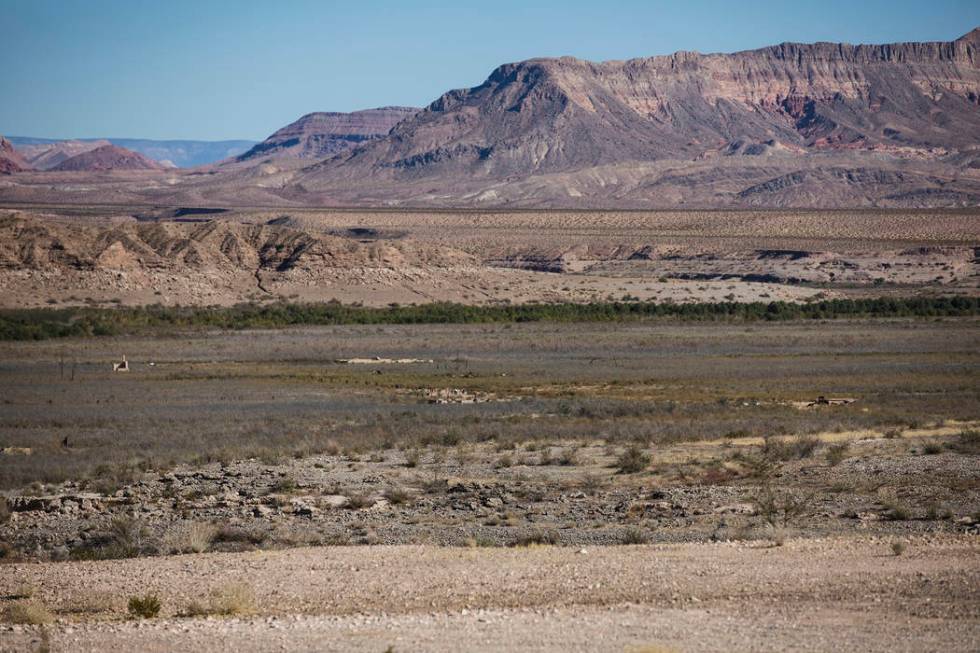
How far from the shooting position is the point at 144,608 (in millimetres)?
13531

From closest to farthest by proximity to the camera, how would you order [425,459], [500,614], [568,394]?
[500,614] → [425,459] → [568,394]

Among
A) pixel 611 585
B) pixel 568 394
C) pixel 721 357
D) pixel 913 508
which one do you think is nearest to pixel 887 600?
pixel 611 585

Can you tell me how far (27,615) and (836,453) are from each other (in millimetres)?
16354

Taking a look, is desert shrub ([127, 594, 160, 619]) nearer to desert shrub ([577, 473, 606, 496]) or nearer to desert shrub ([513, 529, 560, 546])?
desert shrub ([513, 529, 560, 546])

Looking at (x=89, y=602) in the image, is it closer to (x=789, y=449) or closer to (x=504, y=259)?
(x=789, y=449)

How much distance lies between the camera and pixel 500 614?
13.1 m

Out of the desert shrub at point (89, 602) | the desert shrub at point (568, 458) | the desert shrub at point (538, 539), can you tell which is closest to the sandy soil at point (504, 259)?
the desert shrub at point (568, 458)

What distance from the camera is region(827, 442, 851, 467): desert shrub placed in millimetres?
24328

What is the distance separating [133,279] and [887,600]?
6754 centimetres

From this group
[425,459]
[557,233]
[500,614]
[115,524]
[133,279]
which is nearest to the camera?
[500,614]

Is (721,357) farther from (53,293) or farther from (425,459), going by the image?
(53,293)

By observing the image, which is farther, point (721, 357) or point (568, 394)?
point (721, 357)

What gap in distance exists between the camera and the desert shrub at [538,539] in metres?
17.3

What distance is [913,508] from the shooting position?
19.5 m
